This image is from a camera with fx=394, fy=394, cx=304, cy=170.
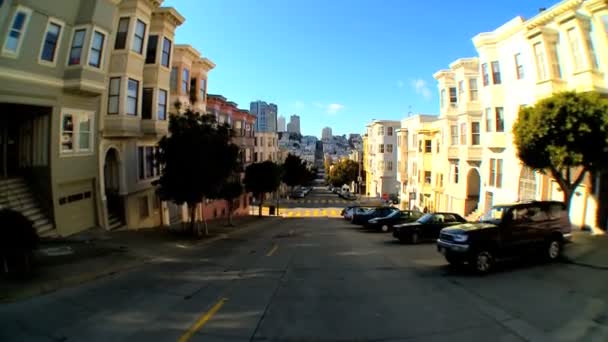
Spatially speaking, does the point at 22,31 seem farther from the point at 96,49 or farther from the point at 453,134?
the point at 453,134

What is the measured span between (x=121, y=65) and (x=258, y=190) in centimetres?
2494

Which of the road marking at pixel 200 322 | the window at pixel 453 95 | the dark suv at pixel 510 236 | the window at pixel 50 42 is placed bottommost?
the road marking at pixel 200 322

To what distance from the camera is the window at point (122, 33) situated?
20953 millimetres

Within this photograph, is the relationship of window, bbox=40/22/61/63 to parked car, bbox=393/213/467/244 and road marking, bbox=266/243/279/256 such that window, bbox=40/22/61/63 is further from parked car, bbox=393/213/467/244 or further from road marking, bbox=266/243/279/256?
parked car, bbox=393/213/467/244

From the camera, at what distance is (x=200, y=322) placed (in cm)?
741

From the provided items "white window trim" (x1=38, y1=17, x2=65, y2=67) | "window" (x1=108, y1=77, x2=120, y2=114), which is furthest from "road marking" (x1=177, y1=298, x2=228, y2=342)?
"window" (x1=108, y1=77, x2=120, y2=114)

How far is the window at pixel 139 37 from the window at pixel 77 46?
4.27 m

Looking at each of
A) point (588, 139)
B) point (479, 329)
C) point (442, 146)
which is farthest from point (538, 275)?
point (442, 146)

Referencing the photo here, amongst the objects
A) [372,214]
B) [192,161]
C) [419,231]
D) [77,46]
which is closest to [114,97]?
[77,46]

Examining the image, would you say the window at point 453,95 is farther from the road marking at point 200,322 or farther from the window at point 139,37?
the road marking at point 200,322

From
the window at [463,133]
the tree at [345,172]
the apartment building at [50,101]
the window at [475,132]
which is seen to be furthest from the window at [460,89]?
the tree at [345,172]

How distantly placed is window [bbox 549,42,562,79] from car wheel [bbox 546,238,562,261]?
13038mm

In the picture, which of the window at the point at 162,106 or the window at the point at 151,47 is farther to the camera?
the window at the point at 162,106

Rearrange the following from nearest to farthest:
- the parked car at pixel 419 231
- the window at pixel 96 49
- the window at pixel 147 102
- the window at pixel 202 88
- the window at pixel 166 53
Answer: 1. the window at pixel 96 49
2. the parked car at pixel 419 231
3. the window at pixel 147 102
4. the window at pixel 166 53
5. the window at pixel 202 88
